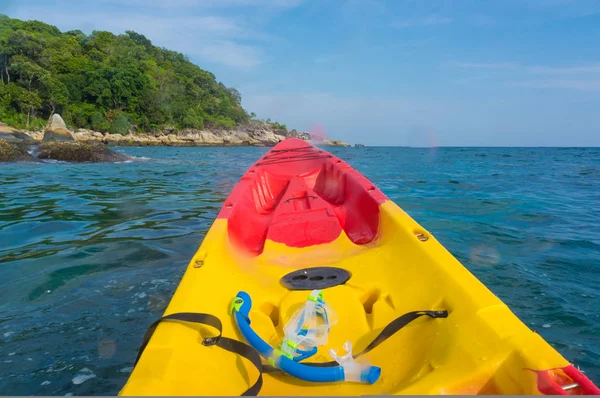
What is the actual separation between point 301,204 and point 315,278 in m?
1.87

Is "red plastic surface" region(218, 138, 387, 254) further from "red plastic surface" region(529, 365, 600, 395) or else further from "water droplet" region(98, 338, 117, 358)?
"red plastic surface" region(529, 365, 600, 395)

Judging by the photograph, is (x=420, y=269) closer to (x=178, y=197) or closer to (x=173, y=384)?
(x=173, y=384)

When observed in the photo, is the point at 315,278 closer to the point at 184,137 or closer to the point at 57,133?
the point at 57,133

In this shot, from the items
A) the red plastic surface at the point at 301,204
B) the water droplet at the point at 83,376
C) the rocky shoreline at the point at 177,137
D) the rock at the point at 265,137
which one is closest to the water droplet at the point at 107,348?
the water droplet at the point at 83,376

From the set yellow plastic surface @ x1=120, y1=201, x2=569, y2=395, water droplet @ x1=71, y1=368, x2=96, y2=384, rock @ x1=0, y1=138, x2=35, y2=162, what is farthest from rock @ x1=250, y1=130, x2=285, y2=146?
water droplet @ x1=71, y1=368, x2=96, y2=384

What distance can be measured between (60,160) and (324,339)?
15922 mm

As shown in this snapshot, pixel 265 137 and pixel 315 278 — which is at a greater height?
pixel 265 137

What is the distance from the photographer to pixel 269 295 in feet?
8.00

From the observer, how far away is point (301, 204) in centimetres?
435

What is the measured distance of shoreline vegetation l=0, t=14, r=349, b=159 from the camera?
39938 millimetres

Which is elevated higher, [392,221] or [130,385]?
[392,221]

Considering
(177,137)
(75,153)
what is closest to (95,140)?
(177,137)

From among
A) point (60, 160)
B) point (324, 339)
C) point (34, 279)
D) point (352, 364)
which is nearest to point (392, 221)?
point (324, 339)

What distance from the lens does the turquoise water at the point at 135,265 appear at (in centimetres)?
223
